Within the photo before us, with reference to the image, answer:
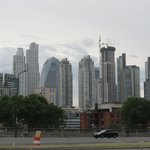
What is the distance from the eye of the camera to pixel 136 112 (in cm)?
13925

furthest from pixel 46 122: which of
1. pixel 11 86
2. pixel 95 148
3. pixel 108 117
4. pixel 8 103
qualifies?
pixel 95 148

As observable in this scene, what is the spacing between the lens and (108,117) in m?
197

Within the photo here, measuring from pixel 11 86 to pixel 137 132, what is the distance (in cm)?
3681

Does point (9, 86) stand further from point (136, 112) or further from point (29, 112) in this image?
point (136, 112)

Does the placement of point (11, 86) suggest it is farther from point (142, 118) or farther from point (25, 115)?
point (142, 118)

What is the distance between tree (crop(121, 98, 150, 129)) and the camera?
139 metres

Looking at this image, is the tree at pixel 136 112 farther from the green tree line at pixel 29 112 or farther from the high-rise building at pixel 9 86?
the high-rise building at pixel 9 86

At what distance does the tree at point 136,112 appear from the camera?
139375 mm

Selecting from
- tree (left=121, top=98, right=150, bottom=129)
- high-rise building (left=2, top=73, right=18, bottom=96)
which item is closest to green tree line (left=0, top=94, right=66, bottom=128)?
high-rise building (left=2, top=73, right=18, bottom=96)

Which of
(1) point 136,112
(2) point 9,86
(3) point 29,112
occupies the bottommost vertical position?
(1) point 136,112

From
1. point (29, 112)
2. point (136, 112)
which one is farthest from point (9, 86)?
point (136, 112)

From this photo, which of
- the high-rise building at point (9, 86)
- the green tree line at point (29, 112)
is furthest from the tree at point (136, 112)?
the high-rise building at point (9, 86)

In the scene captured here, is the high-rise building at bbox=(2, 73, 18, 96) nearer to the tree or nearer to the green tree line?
the green tree line

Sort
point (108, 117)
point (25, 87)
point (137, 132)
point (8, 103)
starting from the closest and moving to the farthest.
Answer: point (137, 132) < point (8, 103) < point (25, 87) < point (108, 117)
